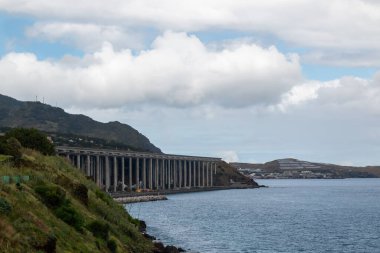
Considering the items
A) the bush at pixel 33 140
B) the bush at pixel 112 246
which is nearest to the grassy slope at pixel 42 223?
the bush at pixel 112 246

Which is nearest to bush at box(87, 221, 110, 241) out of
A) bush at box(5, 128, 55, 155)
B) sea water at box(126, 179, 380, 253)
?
sea water at box(126, 179, 380, 253)

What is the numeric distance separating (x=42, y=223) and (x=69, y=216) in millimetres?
6654

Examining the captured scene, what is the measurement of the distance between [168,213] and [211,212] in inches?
422

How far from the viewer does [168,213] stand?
132 meters

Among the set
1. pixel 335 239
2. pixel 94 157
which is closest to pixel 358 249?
pixel 335 239

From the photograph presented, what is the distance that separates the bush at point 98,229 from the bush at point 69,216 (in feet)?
7.18

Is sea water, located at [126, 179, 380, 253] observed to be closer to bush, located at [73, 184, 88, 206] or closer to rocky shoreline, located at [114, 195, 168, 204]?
rocky shoreline, located at [114, 195, 168, 204]

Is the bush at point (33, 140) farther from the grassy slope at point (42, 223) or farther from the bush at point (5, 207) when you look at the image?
the bush at point (5, 207)

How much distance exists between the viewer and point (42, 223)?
113ft

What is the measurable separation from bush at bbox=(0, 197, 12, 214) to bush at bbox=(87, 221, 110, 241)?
11.0m

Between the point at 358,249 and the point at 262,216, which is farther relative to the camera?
the point at 262,216

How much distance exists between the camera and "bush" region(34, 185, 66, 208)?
42.4m

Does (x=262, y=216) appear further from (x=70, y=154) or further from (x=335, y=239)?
(x=70, y=154)

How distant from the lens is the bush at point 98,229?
44.0 metres
